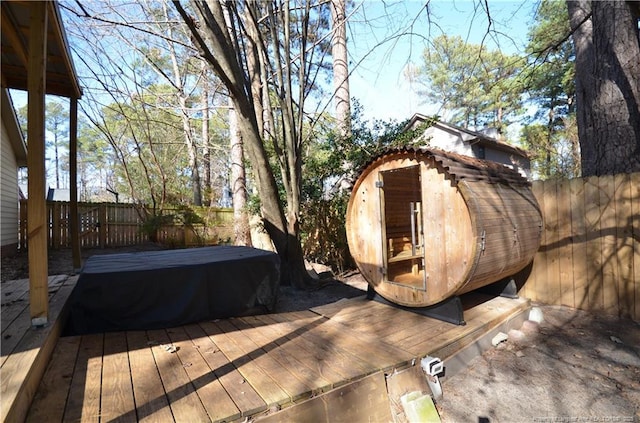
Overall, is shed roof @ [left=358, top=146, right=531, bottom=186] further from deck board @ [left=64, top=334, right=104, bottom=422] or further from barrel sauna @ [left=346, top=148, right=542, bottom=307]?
deck board @ [left=64, top=334, right=104, bottom=422]

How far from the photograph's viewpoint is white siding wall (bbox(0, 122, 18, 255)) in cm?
748

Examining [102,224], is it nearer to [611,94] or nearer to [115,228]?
[115,228]

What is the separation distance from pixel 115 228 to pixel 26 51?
334 inches

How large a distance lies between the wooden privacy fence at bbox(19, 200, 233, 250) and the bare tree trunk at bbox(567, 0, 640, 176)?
34.8ft

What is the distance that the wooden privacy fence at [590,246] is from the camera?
3223mm

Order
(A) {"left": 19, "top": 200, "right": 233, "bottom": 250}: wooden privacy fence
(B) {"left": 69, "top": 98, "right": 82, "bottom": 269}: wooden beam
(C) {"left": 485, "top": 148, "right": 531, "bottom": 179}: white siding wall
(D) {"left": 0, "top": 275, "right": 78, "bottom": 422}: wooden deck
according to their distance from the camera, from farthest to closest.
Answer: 1. (C) {"left": 485, "top": 148, "right": 531, "bottom": 179}: white siding wall
2. (A) {"left": 19, "top": 200, "right": 233, "bottom": 250}: wooden privacy fence
3. (B) {"left": 69, "top": 98, "right": 82, "bottom": 269}: wooden beam
4. (D) {"left": 0, "top": 275, "right": 78, "bottom": 422}: wooden deck

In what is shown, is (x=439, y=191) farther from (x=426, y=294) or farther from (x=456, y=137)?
(x=456, y=137)

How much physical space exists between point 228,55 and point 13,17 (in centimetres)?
228

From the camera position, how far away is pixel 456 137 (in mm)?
14125

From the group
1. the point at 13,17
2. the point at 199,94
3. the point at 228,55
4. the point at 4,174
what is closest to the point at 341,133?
the point at 228,55

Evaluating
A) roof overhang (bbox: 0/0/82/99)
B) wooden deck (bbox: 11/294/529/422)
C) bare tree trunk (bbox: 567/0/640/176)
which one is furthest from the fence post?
bare tree trunk (bbox: 567/0/640/176)

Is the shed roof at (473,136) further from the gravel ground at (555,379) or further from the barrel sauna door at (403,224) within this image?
the gravel ground at (555,379)

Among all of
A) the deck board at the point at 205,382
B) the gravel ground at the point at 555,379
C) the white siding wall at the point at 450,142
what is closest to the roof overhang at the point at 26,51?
the deck board at the point at 205,382

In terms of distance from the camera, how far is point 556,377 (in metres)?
2.46
